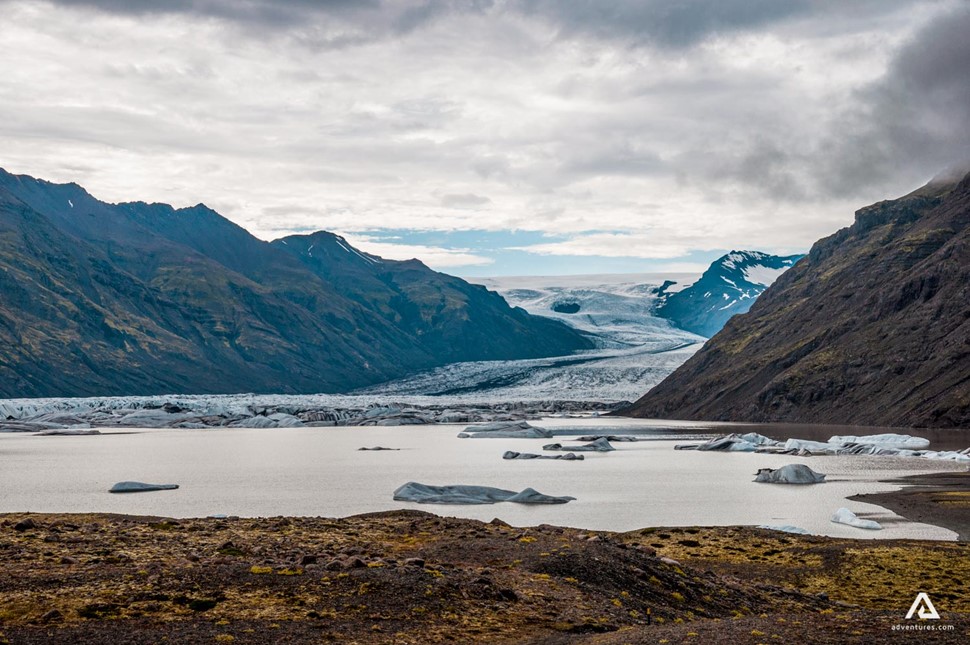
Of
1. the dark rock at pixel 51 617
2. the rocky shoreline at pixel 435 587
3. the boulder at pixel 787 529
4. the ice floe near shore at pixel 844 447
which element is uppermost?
the dark rock at pixel 51 617

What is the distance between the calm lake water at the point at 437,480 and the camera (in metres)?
39.3

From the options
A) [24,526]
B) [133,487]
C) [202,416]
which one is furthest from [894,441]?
[202,416]

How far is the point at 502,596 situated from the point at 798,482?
3820cm

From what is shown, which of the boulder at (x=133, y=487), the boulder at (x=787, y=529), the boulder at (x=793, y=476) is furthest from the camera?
the boulder at (x=793, y=476)

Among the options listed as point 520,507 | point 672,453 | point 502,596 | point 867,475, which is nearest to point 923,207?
point 672,453

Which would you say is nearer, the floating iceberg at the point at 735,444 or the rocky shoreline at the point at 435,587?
the rocky shoreline at the point at 435,587

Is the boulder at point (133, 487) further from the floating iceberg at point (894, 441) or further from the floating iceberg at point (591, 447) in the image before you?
the floating iceberg at point (894, 441)

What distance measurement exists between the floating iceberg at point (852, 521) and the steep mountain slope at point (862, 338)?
236 feet

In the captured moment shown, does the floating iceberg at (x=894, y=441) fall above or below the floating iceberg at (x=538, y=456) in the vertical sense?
above

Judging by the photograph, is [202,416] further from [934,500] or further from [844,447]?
[934,500]

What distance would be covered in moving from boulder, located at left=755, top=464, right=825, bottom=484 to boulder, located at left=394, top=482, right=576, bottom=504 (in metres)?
14.2

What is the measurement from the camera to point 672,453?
78.8m

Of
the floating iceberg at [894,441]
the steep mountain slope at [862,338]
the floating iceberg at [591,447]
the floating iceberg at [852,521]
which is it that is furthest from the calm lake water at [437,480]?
Answer: the steep mountain slope at [862,338]

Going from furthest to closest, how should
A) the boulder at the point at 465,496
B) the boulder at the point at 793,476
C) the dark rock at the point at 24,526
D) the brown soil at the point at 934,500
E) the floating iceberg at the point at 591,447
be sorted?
the floating iceberg at the point at 591,447
the boulder at the point at 793,476
the boulder at the point at 465,496
the brown soil at the point at 934,500
the dark rock at the point at 24,526
